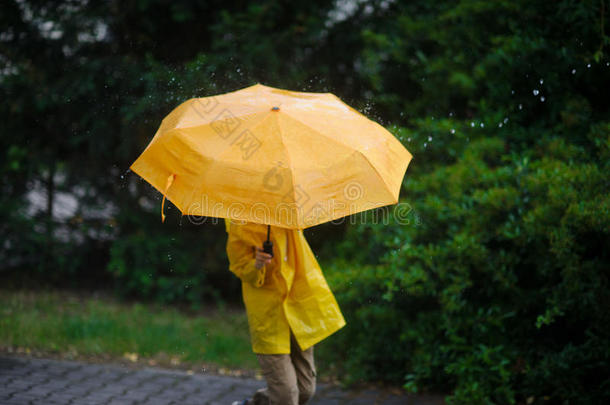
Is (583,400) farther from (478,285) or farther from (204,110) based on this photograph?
(204,110)

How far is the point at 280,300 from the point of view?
10.2 feet

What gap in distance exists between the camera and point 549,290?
3930 millimetres

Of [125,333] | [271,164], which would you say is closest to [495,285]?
[271,164]

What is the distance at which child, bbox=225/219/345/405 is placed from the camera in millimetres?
3075

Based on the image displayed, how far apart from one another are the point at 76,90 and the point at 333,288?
410 centimetres

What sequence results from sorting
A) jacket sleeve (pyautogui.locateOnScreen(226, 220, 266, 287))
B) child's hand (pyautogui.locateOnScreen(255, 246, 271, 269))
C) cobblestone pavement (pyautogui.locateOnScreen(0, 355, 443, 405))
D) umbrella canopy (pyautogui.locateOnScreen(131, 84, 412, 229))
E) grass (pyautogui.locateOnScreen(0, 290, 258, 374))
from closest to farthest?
umbrella canopy (pyautogui.locateOnScreen(131, 84, 412, 229)) → child's hand (pyautogui.locateOnScreen(255, 246, 271, 269)) → jacket sleeve (pyautogui.locateOnScreen(226, 220, 266, 287)) → cobblestone pavement (pyautogui.locateOnScreen(0, 355, 443, 405)) → grass (pyautogui.locateOnScreen(0, 290, 258, 374))

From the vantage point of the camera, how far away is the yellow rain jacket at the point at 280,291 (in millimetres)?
3074

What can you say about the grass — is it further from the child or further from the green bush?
the child

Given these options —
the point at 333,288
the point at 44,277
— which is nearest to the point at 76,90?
the point at 44,277

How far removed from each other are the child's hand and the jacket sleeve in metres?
0.04

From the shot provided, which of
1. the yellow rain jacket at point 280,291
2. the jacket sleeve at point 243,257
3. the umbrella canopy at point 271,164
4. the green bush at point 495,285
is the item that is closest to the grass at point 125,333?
the green bush at point 495,285

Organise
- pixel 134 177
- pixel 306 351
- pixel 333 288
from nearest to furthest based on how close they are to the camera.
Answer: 1. pixel 306 351
2. pixel 333 288
3. pixel 134 177

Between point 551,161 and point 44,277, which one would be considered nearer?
point 551,161

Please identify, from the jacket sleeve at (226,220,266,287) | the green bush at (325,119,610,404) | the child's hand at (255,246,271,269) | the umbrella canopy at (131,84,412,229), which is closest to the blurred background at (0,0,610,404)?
the green bush at (325,119,610,404)
